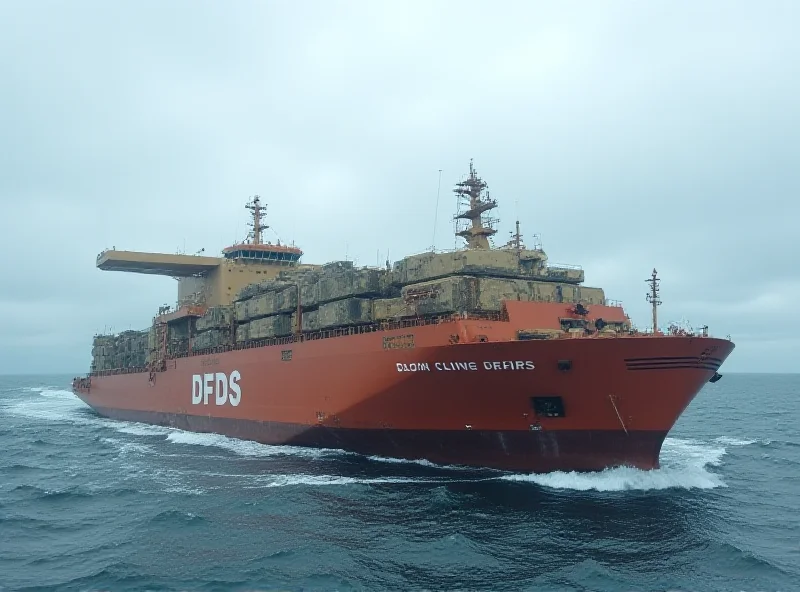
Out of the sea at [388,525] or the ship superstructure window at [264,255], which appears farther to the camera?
the ship superstructure window at [264,255]

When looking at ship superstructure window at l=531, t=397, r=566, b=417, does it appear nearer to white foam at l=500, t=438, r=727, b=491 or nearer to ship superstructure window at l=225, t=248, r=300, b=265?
white foam at l=500, t=438, r=727, b=491

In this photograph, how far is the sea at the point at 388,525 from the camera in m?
13.1

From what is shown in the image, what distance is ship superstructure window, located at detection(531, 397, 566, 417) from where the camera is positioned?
19514 millimetres

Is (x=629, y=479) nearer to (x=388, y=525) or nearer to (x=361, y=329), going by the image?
(x=388, y=525)

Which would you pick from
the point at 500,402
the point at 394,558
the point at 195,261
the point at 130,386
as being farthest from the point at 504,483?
the point at 130,386

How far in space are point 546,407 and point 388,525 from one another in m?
6.57

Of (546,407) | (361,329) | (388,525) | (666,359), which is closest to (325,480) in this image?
(388,525)

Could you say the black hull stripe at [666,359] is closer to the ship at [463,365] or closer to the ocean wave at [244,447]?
the ship at [463,365]

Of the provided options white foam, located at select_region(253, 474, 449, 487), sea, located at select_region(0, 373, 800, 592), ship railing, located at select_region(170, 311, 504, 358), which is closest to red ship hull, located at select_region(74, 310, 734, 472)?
ship railing, located at select_region(170, 311, 504, 358)

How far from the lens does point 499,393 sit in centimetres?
1992

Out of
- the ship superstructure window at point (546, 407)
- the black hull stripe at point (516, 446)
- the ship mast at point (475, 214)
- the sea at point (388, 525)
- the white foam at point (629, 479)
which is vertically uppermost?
the ship mast at point (475, 214)

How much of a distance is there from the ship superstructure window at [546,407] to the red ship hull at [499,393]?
0.05m

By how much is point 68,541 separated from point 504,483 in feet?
41.7

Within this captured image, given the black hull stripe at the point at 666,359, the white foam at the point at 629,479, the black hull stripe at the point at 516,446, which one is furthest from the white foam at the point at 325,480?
the black hull stripe at the point at 666,359
